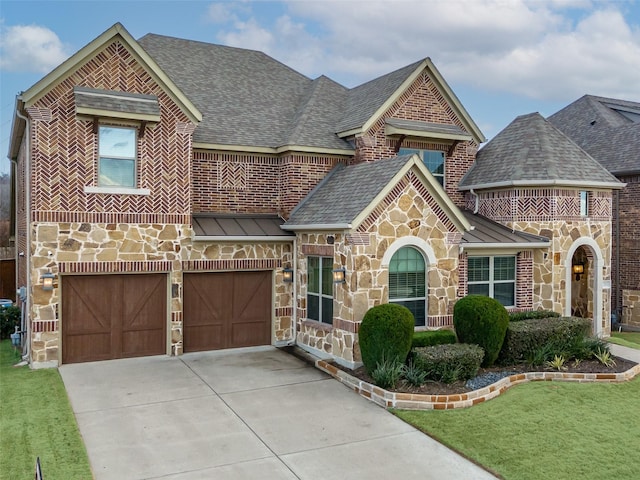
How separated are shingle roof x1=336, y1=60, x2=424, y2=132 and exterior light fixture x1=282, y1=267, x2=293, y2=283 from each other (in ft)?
14.9

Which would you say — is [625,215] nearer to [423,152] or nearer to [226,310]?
[423,152]

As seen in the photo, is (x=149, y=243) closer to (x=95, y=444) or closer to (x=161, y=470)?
(x=95, y=444)

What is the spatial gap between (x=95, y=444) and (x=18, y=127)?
939 cm

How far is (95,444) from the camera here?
841cm

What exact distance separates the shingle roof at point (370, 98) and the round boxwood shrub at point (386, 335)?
6.67 metres

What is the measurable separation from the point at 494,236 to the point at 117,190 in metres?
10.1

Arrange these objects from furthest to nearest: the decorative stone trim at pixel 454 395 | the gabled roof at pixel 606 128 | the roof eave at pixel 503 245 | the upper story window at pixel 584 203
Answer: the gabled roof at pixel 606 128 < the upper story window at pixel 584 203 < the roof eave at pixel 503 245 < the decorative stone trim at pixel 454 395

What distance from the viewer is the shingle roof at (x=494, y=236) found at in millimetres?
15172

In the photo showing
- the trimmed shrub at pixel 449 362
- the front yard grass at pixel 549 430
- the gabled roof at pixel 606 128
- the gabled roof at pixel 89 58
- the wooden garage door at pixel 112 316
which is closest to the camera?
the front yard grass at pixel 549 430

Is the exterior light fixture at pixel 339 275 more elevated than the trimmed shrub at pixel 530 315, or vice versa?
the exterior light fixture at pixel 339 275

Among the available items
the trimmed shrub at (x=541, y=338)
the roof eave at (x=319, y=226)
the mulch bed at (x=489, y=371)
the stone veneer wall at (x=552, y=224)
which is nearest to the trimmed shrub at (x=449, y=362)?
the mulch bed at (x=489, y=371)

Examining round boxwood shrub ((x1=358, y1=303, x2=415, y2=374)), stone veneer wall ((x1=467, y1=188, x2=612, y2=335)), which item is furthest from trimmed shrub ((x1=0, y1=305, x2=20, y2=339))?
stone veneer wall ((x1=467, y1=188, x2=612, y2=335))

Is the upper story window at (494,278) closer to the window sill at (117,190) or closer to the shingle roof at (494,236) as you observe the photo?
the shingle roof at (494,236)

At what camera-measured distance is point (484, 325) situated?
12102mm
